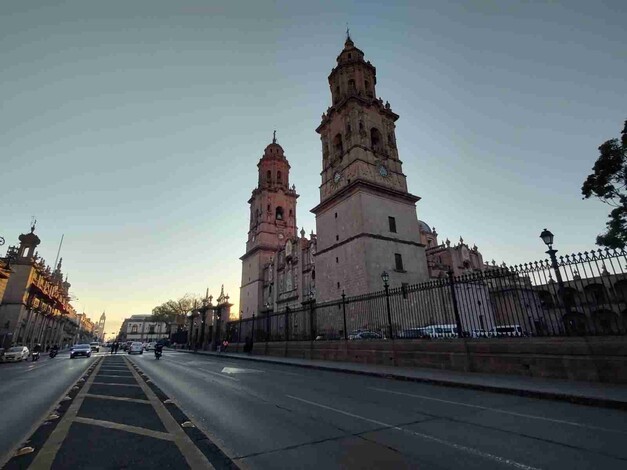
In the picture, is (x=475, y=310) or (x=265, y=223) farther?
(x=265, y=223)

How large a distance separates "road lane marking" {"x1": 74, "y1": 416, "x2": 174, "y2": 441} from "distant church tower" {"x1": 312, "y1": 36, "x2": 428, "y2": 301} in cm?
2507

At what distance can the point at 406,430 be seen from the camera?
4.71 meters

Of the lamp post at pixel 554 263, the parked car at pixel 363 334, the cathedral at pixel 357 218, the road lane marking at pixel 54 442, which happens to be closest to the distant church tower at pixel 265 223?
the cathedral at pixel 357 218

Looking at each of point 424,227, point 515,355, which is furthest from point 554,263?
point 424,227

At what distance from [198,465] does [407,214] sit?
34286mm

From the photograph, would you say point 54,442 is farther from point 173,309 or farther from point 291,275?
point 173,309

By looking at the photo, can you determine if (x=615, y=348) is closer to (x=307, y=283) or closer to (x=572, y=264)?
(x=572, y=264)

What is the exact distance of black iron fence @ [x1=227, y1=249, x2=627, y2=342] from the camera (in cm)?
931

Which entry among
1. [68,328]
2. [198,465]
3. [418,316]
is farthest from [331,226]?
[68,328]

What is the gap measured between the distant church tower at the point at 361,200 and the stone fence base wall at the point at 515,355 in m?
13.6

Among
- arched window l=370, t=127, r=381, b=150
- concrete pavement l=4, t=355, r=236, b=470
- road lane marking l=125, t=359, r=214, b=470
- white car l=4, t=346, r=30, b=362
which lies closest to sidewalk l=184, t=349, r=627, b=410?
A: concrete pavement l=4, t=355, r=236, b=470

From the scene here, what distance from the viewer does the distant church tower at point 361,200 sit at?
31000 millimetres

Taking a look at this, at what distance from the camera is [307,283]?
44.1 meters

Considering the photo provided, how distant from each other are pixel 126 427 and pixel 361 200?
2884 cm
